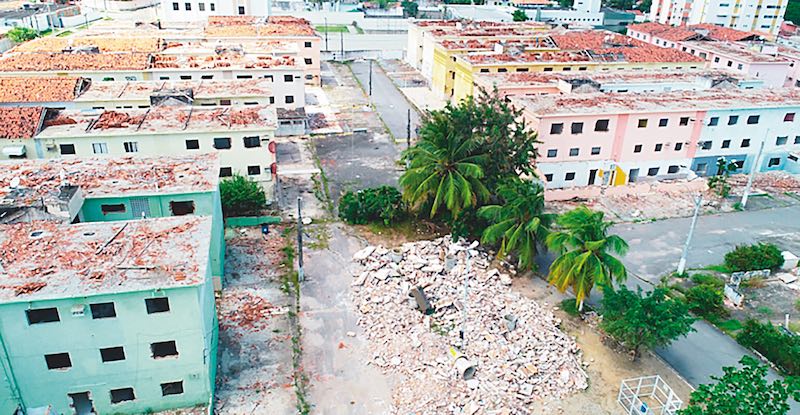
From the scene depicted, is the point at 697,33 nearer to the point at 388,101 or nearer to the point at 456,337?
the point at 388,101

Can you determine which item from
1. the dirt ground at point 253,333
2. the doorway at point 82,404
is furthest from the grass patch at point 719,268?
the doorway at point 82,404

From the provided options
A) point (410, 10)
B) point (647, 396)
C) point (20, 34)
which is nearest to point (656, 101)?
point (647, 396)

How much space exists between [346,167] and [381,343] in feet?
75.2

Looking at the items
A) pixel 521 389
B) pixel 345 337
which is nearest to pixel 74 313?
pixel 345 337

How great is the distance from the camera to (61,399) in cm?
2169

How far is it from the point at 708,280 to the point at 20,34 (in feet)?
320

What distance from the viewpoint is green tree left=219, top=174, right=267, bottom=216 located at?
36125 millimetres

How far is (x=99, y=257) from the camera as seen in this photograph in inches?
874

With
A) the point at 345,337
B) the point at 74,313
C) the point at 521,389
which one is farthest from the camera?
the point at 345,337

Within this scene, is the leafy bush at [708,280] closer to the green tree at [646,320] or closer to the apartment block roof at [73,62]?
the green tree at [646,320]

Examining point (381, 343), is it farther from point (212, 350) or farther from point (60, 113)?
point (60, 113)

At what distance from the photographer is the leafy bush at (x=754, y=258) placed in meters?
32.9

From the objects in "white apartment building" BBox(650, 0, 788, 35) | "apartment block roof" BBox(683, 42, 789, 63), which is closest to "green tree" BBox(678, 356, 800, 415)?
"apartment block roof" BBox(683, 42, 789, 63)

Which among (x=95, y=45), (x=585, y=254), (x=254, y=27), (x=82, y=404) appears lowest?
(x=82, y=404)
